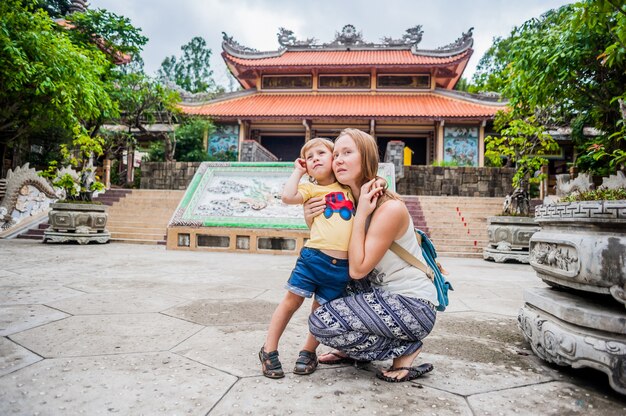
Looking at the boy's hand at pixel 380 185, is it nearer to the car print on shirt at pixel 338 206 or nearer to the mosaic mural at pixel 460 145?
the car print on shirt at pixel 338 206

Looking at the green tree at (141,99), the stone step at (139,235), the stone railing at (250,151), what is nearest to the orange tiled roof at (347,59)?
the green tree at (141,99)

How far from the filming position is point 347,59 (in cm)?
1664

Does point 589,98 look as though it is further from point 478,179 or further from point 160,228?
point 160,228

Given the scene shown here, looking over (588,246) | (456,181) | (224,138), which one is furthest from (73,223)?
(456,181)

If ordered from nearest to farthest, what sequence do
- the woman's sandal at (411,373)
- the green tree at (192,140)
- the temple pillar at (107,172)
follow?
the woman's sandal at (411,373)
the green tree at (192,140)
the temple pillar at (107,172)

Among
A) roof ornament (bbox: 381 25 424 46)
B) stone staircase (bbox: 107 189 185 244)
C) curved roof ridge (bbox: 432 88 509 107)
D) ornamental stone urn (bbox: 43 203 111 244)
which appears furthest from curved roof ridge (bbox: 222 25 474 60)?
ornamental stone urn (bbox: 43 203 111 244)

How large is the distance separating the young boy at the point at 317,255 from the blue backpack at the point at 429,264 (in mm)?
246

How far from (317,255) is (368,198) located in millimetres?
319

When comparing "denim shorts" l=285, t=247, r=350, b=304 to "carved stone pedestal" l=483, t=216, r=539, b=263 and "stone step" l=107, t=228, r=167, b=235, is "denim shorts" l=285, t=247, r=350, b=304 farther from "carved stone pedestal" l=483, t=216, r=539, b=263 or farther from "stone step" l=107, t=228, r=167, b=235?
"stone step" l=107, t=228, r=167, b=235

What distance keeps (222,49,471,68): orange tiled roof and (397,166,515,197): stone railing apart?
21.1 feet

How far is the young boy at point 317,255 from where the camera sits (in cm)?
153

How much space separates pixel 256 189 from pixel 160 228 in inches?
99.0

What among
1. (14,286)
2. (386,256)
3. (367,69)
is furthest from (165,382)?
(367,69)

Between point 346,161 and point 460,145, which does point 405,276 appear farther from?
point 460,145
